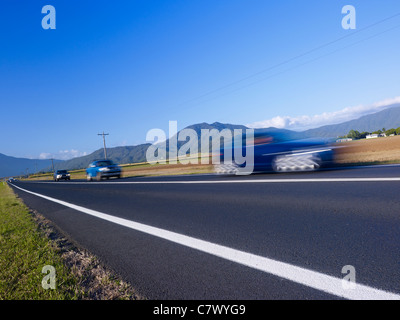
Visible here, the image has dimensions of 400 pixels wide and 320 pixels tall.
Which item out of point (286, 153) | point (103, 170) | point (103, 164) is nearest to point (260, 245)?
point (286, 153)

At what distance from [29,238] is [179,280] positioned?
134 inches

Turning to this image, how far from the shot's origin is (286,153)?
10391 millimetres

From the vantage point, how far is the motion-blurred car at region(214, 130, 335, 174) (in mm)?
9938

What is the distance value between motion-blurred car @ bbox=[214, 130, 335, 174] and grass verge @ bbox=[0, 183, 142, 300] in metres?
8.59

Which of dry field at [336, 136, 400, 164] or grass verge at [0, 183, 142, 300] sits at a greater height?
dry field at [336, 136, 400, 164]

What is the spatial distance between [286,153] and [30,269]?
9.63 m

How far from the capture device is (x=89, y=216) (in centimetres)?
579

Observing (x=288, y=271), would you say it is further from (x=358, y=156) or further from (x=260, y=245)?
(x=358, y=156)

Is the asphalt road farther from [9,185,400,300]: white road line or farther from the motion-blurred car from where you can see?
the motion-blurred car

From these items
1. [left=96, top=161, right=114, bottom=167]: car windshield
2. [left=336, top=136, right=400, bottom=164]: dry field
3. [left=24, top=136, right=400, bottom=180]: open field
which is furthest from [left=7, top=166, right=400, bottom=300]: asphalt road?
[left=96, top=161, right=114, bottom=167]: car windshield
